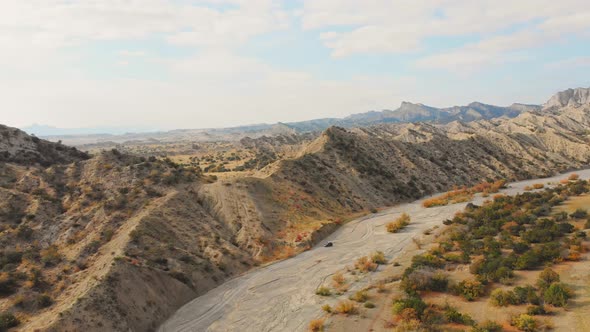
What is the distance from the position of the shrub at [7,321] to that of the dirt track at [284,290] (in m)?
9.25

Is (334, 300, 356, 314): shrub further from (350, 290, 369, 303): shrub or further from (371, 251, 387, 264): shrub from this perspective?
(371, 251, 387, 264): shrub

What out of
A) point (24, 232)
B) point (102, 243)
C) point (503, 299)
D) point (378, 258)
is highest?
point (24, 232)

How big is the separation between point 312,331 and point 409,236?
23098 mm

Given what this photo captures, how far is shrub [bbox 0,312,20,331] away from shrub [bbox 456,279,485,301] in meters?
30.3

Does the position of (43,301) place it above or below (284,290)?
above

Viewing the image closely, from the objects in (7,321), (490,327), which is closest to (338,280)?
(490,327)

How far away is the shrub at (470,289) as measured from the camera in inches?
1071

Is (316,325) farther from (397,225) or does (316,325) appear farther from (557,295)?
(397,225)

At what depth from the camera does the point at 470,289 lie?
27.6 meters

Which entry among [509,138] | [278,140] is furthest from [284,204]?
[278,140]

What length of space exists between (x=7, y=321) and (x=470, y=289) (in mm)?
31309

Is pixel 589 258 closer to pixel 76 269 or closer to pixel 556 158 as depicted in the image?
pixel 76 269

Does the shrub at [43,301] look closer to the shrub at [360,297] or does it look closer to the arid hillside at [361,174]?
the arid hillside at [361,174]

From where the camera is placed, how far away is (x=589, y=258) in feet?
99.4
